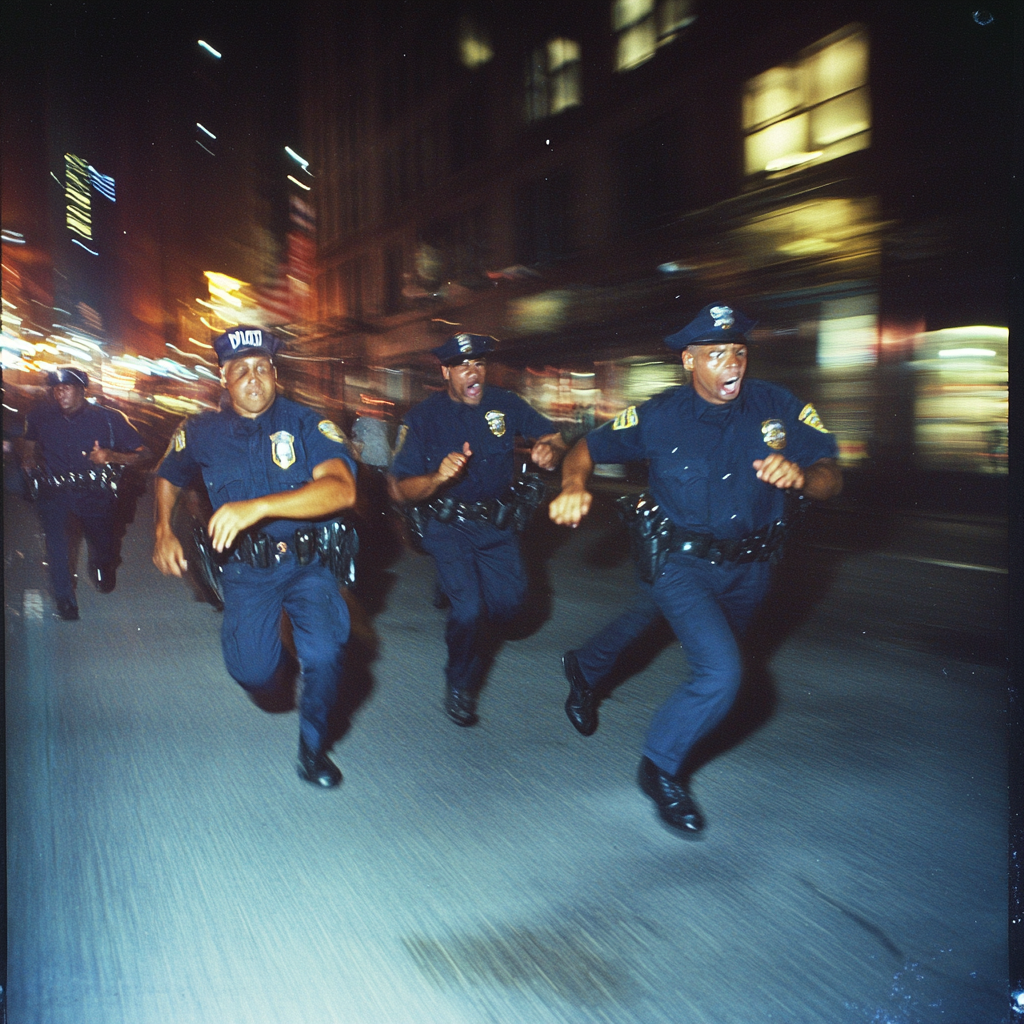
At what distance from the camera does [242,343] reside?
3098mm

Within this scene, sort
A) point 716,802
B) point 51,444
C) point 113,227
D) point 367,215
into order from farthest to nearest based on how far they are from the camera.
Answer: point 367,215, point 51,444, point 113,227, point 716,802

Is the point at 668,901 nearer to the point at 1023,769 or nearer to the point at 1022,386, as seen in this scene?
the point at 1023,769

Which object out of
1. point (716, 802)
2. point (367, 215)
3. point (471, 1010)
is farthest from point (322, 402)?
point (471, 1010)

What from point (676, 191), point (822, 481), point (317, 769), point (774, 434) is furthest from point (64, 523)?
point (676, 191)

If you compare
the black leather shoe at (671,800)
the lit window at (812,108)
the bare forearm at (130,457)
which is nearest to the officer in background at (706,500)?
the black leather shoe at (671,800)

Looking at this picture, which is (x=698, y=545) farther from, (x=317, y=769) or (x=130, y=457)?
(x=130, y=457)

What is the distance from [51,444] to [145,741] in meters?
2.88

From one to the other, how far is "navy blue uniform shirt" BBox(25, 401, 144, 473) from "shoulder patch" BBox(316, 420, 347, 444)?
122 inches

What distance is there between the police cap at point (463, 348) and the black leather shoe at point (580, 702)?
1.57 metres

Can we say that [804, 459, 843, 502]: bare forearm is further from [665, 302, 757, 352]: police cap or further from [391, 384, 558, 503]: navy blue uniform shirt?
[391, 384, 558, 503]: navy blue uniform shirt

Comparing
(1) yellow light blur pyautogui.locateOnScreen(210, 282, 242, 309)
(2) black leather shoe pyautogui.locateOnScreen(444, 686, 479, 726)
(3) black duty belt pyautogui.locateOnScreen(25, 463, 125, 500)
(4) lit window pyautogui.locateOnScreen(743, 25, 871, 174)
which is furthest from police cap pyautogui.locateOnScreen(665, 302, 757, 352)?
(1) yellow light blur pyautogui.locateOnScreen(210, 282, 242, 309)

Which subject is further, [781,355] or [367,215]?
[367,215]

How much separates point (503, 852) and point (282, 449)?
169 cm

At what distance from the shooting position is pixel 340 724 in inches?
152
